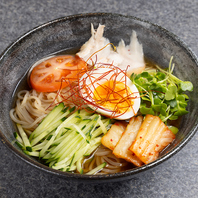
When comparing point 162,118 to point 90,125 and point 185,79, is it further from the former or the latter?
point 90,125

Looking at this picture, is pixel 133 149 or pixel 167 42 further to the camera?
pixel 167 42

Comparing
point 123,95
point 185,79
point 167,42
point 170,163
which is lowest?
point 170,163

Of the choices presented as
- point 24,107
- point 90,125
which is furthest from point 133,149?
point 24,107

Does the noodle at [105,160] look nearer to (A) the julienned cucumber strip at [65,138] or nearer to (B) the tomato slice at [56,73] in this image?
A: (A) the julienned cucumber strip at [65,138]

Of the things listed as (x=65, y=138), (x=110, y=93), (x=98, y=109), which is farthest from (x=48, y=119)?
(x=110, y=93)

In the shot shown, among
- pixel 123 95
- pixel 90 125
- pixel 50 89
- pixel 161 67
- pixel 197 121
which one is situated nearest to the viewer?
pixel 197 121
